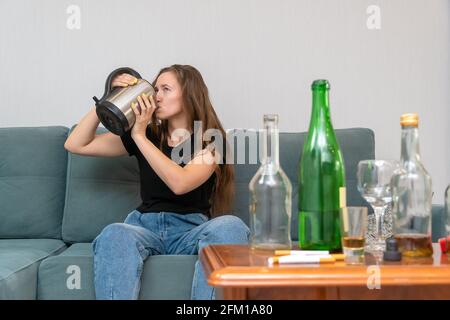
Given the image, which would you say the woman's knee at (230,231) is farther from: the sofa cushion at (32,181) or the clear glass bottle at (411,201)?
the sofa cushion at (32,181)

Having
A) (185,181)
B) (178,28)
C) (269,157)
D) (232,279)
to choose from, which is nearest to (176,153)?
(185,181)

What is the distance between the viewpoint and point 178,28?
8.19 ft

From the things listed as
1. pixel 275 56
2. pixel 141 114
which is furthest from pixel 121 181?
pixel 275 56

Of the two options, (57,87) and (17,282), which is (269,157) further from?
(57,87)

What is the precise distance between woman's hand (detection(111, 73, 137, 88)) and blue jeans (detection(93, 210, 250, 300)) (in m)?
0.41

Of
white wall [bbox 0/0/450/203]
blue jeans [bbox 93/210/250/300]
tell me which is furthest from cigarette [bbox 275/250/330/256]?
white wall [bbox 0/0/450/203]

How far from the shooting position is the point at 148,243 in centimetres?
169

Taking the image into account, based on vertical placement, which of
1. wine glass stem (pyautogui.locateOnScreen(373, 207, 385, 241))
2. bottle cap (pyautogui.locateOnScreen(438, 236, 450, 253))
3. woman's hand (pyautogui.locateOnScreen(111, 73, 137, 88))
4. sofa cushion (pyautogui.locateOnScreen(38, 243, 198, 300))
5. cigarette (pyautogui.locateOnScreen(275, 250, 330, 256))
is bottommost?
sofa cushion (pyautogui.locateOnScreen(38, 243, 198, 300))

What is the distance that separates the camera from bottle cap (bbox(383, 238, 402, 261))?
0.99 meters

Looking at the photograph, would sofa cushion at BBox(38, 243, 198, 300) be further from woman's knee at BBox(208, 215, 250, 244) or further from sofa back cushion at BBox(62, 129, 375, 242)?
sofa back cushion at BBox(62, 129, 375, 242)

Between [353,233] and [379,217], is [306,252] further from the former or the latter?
[379,217]
